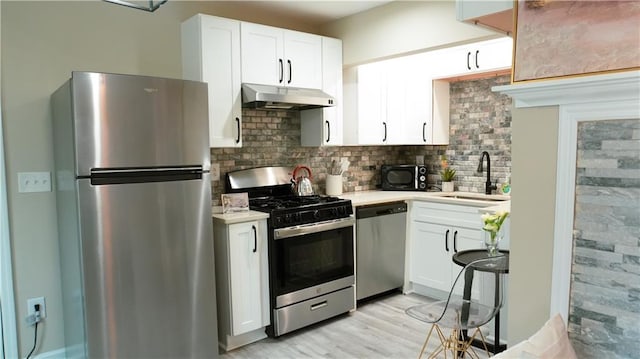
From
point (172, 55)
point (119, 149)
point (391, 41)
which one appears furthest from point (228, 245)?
point (391, 41)

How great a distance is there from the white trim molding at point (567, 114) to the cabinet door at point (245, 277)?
1.86 m

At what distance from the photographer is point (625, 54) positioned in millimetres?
1371

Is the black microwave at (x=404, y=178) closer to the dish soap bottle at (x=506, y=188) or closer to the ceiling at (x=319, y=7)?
the dish soap bottle at (x=506, y=188)

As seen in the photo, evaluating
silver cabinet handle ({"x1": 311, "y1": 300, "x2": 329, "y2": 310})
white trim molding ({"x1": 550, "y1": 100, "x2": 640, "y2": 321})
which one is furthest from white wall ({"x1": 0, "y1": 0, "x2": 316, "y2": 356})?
white trim molding ({"x1": 550, "y1": 100, "x2": 640, "y2": 321})

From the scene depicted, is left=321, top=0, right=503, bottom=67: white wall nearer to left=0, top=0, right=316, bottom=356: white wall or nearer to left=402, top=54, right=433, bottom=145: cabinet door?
left=402, top=54, right=433, bottom=145: cabinet door

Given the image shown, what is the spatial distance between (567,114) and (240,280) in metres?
2.17

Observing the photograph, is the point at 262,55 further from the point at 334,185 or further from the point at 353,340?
the point at 353,340

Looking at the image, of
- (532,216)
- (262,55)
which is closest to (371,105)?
(262,55)

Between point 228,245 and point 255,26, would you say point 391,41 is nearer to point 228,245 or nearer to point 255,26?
point 255,26

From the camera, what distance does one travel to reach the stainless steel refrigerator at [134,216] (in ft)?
7.42

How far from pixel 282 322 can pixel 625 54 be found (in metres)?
2.52

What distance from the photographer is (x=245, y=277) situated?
9.66 ft

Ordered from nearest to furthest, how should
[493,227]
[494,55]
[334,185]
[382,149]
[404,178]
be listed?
[493,227] < [494,55] < [334,185] < [404,178] < [382,149]

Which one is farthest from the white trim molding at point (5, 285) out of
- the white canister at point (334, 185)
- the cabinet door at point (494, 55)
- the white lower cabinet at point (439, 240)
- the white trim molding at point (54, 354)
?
the cabinet door at point (494, 55)
